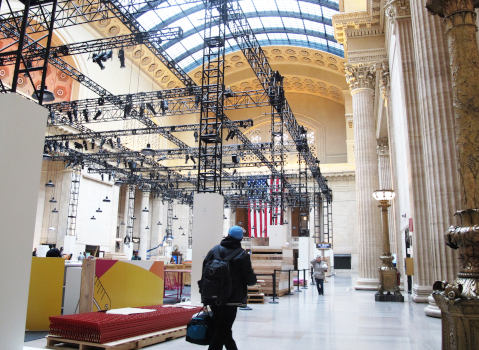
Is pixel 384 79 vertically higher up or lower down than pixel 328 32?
lower down

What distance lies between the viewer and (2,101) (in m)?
3.95

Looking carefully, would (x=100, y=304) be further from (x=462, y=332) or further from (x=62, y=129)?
(x=62, y=129)

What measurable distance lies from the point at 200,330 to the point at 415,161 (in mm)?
7897

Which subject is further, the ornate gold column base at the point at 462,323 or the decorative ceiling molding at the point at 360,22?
the decorative ceiling molding at the point at 360,22

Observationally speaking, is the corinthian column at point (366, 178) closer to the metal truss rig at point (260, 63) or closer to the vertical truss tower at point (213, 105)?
the metal truss rig at point (260, 63)

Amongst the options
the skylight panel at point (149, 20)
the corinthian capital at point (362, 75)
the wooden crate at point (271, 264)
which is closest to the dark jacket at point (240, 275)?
the wooden crate at point (271, 264)

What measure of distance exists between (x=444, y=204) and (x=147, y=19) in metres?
28.0

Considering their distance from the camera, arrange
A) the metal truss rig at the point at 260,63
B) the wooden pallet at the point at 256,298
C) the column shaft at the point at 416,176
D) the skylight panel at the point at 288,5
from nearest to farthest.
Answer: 1. the column shaft at the point at 416,176
2. the wooden pallet at the point at 256,298
3. the metal truss rig at the point at 260,63
4. the skylight panel at the point at 288,5

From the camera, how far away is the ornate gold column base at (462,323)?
3.44m

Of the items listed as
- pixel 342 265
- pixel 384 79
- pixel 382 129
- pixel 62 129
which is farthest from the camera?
pixel 342 265

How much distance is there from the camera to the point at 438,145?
7.17 metres

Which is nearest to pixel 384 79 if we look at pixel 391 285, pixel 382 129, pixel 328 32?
pixel 382 129

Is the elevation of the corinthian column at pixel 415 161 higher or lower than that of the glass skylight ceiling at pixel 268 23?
lower

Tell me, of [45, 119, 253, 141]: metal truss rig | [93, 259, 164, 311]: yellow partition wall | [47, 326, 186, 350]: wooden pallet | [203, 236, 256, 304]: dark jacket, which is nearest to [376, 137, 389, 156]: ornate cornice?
[45, 119, 253, 141]: metal truss rig
